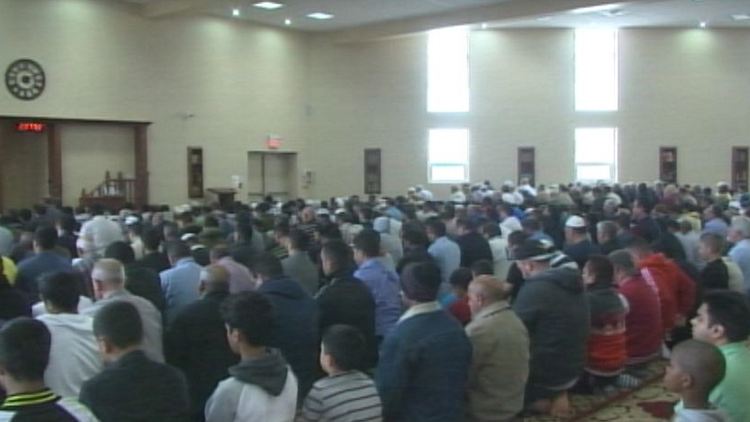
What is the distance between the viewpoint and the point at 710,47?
23203 millimetres

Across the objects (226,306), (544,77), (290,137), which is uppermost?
(544,77)

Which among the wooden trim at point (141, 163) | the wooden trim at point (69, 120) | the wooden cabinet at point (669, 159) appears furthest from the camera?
the wooden cabinet at point (669, 159)

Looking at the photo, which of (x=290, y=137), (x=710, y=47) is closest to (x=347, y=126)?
(x=290, y=137)

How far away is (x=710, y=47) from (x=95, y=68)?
16.7 metres

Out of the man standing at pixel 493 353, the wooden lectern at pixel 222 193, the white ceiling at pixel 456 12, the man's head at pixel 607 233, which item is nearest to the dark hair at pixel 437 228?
the man's head at pixel 607 233

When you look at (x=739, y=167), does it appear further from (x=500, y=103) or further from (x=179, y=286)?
(x=179, y=286)

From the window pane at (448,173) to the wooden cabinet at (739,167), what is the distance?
7.63 meters

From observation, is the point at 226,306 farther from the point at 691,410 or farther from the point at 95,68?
the point at 95,68

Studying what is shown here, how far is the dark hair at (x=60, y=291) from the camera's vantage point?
379cm

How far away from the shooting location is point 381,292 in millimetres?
6184

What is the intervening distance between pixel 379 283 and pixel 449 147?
57.1 feet

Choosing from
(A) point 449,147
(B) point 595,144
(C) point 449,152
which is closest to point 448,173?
(C) point 449,152

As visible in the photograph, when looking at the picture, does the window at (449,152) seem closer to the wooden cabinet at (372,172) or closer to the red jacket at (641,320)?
the wooden cabinet at (372,172)

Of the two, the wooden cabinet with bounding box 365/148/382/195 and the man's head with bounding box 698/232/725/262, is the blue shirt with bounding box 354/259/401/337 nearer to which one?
the man's head with bounding box 698/232/725/262
